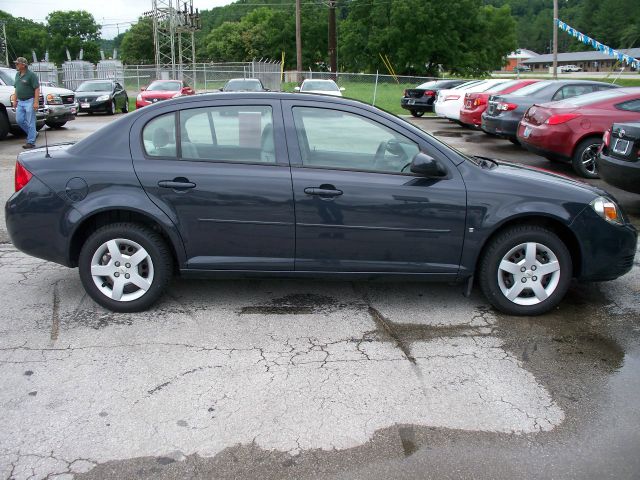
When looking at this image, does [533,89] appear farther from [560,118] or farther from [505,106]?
[560,118]

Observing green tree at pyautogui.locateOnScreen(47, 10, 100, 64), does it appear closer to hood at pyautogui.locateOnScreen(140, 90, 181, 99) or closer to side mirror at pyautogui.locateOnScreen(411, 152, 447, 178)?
hood at pyautogui.locateOnScreen(140, 90, 181, 99)

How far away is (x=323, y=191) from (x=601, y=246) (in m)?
2.12

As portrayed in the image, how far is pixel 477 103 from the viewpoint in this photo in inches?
624

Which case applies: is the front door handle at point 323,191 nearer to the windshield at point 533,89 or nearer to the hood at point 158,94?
the windshield at point 533,89

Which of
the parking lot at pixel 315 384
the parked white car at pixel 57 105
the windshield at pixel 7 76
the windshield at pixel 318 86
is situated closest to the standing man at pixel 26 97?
the windshield at pixel 7 76

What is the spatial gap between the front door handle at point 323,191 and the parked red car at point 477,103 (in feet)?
39.9

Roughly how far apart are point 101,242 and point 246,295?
1.21 metres

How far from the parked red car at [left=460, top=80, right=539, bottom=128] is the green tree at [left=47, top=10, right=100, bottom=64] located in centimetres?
10249

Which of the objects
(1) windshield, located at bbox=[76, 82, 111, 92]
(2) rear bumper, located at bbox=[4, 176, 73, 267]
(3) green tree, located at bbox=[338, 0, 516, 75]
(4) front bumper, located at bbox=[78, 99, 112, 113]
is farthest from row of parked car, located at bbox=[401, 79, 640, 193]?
(3) green tree, located at bbox=[338, 0, 516, 75]

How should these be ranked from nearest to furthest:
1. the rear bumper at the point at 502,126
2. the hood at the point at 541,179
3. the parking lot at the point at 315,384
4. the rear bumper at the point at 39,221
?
1. the parking lot at the point at 315,384
2. the rear bumper at the point at 39,221
3. the hood at the point at 541,179
4. the rear bumper at the point at 502,126

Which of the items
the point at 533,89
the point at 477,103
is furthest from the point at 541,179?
the point at 477,103

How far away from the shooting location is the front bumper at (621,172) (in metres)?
7.01

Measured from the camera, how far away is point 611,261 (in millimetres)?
4645

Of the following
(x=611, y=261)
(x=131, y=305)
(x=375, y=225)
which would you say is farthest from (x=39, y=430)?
(x=611, y=261)
